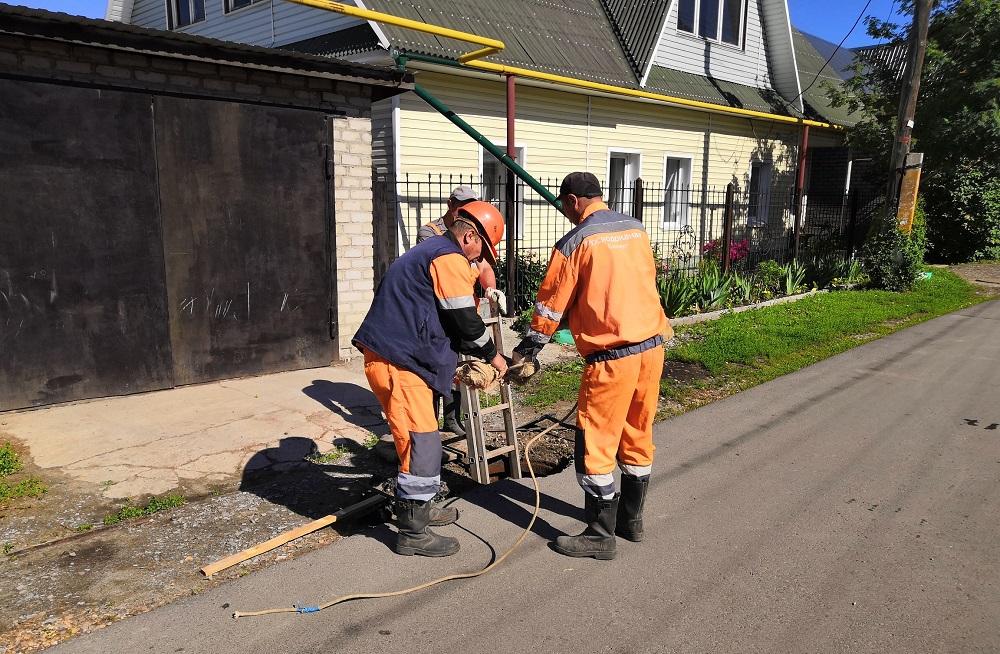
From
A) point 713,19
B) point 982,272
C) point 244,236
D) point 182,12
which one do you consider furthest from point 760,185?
point 244,236

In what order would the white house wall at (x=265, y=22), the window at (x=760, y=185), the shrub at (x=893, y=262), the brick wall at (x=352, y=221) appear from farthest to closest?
the window at (x=760, y=185) < the shrub at (x=893, y=262) < the white house wall at (x=265, y=22) < the brick wall at (x=352, y=221)

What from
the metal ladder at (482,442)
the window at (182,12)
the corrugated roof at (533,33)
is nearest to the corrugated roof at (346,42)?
the corrugated roof at (533,33)

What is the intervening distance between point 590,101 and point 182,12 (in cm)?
837

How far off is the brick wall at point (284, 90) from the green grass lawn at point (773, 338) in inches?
85.8

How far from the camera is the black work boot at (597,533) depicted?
3.58 metres

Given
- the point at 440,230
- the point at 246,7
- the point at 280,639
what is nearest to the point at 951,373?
the point at 440,230

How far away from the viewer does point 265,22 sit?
1204 cm

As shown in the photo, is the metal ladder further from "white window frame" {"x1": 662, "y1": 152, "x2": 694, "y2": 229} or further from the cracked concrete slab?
"white window frame" {"x1": 662, "y1": 152, "x2": 694, "y2": 229}

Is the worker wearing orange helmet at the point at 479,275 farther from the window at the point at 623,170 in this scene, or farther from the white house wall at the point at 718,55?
the white house wall at the point at 718,55

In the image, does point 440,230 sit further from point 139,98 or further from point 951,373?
point 951,373

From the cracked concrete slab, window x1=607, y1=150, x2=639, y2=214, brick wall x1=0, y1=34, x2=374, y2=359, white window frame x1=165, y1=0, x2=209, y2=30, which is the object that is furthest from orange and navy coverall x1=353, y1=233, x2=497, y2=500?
white window frame x1=165, y1=0, x2=209, y2=30

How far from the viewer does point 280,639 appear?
9.57ft

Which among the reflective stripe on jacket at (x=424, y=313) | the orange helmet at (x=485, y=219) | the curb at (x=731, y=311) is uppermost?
the orange helmet at (x=485, y=219)

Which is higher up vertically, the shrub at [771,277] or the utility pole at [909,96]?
the utility pole at [909,96]
